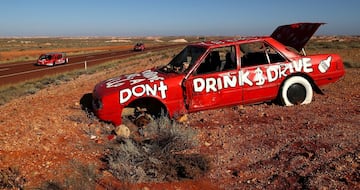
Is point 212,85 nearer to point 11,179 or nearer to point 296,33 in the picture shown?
point 296,33

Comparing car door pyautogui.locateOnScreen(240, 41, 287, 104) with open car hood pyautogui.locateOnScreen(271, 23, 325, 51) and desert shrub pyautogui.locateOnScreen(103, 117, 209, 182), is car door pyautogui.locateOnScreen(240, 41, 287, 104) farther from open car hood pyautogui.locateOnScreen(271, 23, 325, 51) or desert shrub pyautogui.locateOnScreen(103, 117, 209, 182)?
desert shrub pyautogui.locateOnScreen(103, 117, 209, 182)

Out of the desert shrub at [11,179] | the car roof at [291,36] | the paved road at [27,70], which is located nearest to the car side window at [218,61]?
the car roof at [291,36]

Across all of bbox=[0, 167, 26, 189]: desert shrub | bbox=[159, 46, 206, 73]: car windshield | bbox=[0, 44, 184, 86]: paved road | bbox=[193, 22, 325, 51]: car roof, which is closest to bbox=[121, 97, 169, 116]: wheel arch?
bbox=[159, 46, 206, 73]: car windshield

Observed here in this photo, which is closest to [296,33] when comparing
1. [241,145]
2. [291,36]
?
[291,36]

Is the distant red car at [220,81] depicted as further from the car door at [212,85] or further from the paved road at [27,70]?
the paved road at [27,70]

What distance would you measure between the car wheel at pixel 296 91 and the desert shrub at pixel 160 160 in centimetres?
258

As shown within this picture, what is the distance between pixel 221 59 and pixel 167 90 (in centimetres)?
153

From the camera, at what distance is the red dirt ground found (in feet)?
13.5

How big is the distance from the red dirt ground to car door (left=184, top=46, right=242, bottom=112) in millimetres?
262

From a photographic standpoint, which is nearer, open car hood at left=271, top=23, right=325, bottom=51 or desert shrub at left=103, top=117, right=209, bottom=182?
desert shrub at left=103, top=117, right=209, bottom=182

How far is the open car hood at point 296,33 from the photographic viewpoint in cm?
752

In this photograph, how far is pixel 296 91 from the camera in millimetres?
7191

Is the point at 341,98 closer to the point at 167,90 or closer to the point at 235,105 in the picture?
the point at 235,105

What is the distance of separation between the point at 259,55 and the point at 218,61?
919 mm
